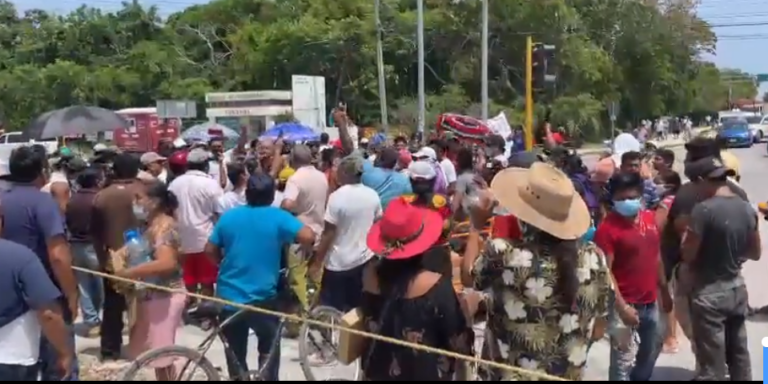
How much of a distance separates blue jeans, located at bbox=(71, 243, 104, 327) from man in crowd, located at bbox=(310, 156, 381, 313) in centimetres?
249

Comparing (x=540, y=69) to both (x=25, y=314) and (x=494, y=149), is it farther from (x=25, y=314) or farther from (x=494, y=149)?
(x=25, y=314)

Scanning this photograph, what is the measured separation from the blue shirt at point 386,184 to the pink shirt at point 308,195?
1.35ft

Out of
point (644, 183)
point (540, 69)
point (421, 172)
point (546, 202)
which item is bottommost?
point (644, 183)

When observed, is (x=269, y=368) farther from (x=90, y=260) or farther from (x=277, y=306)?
(x=90, y=260)

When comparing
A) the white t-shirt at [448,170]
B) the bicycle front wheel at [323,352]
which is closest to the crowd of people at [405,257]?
the bicycle front wheel at [323,352]

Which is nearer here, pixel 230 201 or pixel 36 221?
pixel 36 221

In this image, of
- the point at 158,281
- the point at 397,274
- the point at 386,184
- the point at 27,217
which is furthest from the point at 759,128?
the point at 397,274

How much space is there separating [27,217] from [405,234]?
2775 millimetres

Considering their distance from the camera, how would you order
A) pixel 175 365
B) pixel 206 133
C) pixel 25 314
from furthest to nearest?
pixel 206 133 < pixel 175 365 < pixel 25 314

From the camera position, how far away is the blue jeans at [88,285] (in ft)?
30.3

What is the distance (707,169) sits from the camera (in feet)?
21.9

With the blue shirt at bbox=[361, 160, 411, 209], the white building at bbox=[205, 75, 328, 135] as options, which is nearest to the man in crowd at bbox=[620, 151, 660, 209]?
the blue shirt at bbox=[361, 160, 411, 209]

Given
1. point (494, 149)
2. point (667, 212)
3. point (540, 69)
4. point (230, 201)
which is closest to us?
point (667, 212)

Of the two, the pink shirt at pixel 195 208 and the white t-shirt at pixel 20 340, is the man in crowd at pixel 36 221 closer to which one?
the white t-shirt at pixel 20 340
